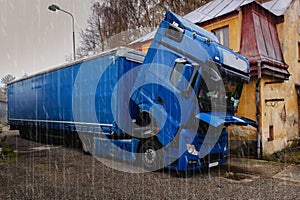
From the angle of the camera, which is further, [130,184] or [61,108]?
[61,108]

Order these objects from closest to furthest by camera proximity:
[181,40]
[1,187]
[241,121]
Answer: [1,187] → [241,121] → [181,40]

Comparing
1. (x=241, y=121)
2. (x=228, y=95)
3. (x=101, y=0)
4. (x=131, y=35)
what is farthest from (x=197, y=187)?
(x=101, y=0)

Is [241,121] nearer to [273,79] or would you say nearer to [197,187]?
[197,187]

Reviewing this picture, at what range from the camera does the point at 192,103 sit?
618 centimetres

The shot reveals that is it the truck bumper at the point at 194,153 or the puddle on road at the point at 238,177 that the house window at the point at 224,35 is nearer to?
the truck bumper at the point at 194,153

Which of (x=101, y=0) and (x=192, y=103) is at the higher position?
(x=101, y=0)

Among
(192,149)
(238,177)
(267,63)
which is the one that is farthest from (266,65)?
(192,149)

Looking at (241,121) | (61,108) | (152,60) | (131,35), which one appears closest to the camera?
(241,121)

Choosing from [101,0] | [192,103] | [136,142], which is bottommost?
[136,142]

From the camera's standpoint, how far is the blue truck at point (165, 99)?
6.19 meters

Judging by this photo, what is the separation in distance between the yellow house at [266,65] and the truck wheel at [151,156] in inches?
163

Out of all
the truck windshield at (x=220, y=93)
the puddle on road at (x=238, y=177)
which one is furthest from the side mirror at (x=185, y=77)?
the puddle on road at (x=238, y=177)

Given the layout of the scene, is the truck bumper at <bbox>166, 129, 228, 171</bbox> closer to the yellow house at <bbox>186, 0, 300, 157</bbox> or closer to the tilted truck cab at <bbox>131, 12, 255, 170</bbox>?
the tilted truck cab at <bbox>131, 12, 255, 170</bbox>

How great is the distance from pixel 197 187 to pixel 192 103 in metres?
1.86
